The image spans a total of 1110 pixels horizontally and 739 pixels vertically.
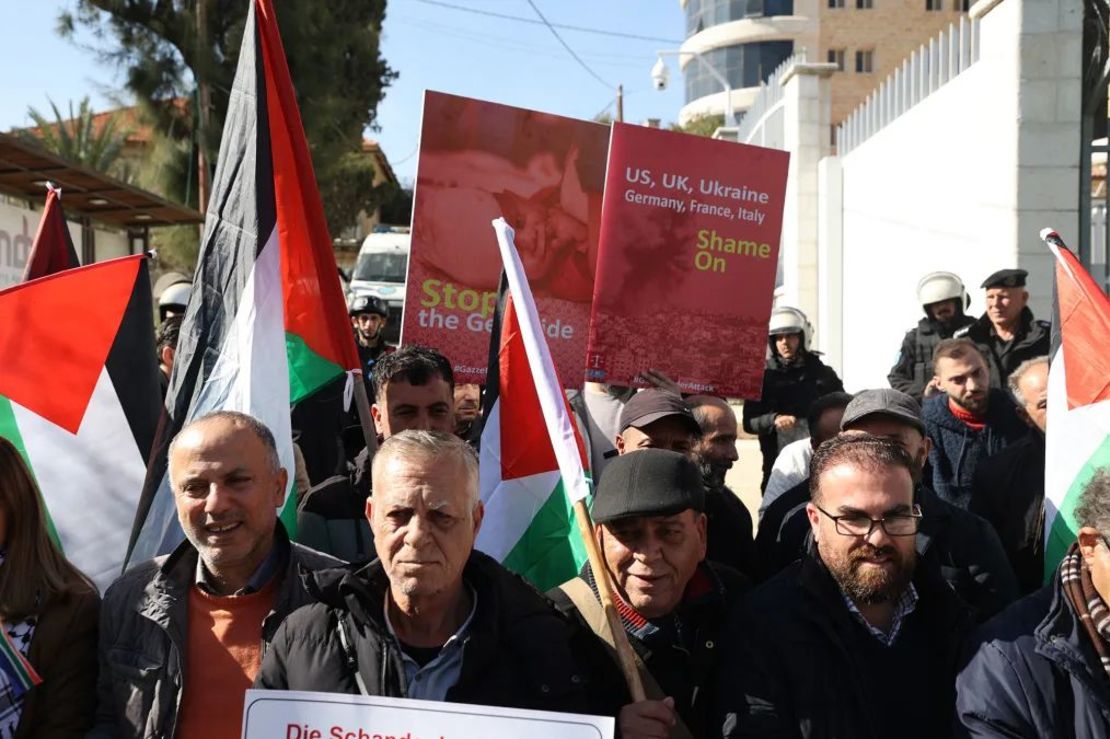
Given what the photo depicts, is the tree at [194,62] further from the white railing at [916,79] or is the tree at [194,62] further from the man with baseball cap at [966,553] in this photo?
the man with baseball cap at [966,553]

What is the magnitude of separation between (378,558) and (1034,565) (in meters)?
2.46

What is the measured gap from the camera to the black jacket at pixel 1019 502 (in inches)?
165

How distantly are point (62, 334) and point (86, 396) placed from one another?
0.72 ft

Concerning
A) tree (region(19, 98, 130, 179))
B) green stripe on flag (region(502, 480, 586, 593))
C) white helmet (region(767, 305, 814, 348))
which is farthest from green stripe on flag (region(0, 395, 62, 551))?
tree (region(19, 98, 130, 179))

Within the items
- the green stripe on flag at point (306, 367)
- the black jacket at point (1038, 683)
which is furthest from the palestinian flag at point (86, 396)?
the black jacket at point (1038, 683)

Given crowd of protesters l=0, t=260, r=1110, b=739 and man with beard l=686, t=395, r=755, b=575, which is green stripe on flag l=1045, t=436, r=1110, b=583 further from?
man with beard l=686, t=395, r=755, b=575

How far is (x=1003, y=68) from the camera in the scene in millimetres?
10469

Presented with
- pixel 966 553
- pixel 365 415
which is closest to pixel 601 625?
pixel 966 553

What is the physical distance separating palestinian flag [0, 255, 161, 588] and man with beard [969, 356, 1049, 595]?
2884 mm

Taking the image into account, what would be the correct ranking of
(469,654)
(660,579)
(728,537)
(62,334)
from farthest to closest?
(728,537), (62,334), (660,579), (469,654)

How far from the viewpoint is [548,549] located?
3645 mm

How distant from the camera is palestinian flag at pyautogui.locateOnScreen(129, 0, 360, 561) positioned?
370cm

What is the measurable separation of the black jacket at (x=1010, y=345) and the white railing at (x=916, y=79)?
5473 mm

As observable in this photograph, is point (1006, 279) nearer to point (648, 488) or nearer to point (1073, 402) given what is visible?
point (1073, 402)
